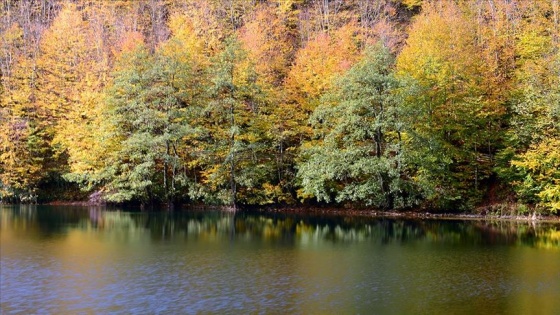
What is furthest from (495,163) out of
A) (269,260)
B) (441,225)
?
(269,260)

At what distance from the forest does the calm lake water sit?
5325 mm

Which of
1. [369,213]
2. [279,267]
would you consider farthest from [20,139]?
[279,267]

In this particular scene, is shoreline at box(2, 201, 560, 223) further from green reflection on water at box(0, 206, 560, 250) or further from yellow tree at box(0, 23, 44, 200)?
yellow tree at box(0, 23, 44, 200)

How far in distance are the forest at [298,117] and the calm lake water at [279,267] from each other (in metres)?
5.32

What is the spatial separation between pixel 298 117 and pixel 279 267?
25401 mm

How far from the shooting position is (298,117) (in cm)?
4712

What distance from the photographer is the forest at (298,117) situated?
1612 inches

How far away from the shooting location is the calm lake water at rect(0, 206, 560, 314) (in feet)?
56.9

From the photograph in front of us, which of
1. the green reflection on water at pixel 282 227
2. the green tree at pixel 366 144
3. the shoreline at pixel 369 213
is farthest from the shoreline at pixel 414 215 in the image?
the green reflection on water at pixel 282 227

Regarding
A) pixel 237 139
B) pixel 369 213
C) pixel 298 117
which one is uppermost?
pixel 298 117

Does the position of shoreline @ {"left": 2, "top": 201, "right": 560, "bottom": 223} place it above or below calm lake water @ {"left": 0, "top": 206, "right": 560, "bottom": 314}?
above

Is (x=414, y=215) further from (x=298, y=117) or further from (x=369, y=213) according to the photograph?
(x=298, y=117)

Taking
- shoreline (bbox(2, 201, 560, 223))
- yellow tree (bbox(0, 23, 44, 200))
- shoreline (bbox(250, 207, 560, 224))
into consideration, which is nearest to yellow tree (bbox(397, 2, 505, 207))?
shoreline (bbox(250, 207, 560, 224))

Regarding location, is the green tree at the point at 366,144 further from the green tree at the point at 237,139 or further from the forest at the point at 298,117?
the green tree at the point at 237,139
